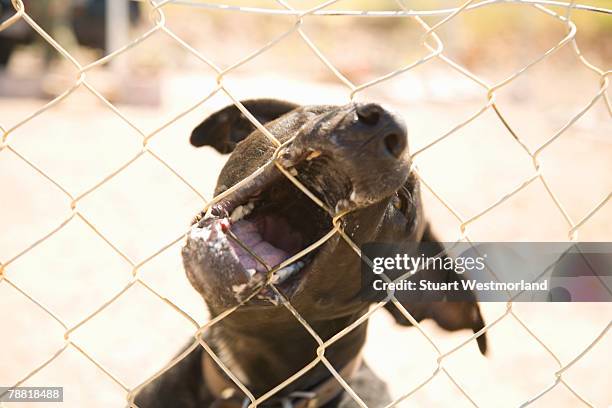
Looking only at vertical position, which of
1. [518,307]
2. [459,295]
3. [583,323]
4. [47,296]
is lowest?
[583,323]

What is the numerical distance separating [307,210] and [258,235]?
203 millimetres

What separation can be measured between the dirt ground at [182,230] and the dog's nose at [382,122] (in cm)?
144

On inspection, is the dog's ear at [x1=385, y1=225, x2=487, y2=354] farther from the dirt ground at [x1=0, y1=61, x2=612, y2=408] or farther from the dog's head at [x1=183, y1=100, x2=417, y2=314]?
the dog's head at [x1=183, y1=100, x2=417, y2=314]

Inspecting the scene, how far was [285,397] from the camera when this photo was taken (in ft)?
8.63

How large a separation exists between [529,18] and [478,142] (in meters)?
6.08

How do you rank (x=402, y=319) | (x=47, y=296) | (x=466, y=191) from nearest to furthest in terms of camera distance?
(x=402, y=319) → (x=47, y=296) → (x=466, y=191)

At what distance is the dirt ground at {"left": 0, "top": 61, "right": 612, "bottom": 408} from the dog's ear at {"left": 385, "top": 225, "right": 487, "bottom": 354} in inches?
5.5

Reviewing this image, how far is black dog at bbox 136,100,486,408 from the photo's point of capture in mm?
1731

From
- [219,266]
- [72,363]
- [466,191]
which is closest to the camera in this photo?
[219,266]

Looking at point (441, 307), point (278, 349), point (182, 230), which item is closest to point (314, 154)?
point (278, 349)

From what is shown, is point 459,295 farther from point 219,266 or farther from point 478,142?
point 478,142

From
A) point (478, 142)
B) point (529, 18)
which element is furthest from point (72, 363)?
point (529, 18)

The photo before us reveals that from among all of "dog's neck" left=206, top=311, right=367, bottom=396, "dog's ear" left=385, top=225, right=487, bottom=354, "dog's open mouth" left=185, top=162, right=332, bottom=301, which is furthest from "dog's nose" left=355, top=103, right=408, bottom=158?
"dog's ear" left=385, top=225, right=487, bottom=354

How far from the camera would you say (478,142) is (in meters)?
Result: 9.70
